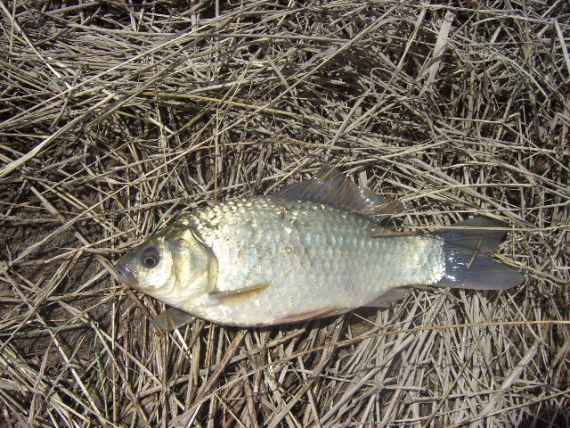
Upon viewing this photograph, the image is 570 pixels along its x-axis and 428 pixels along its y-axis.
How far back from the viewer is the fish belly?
90.7 inches

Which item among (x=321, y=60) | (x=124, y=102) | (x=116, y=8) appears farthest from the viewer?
(x=116, y=8)

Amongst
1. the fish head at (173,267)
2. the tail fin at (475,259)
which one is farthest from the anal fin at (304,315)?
the tail fin at (475,259)

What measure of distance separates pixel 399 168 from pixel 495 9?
1.15 meters

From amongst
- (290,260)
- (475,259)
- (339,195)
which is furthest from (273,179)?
(475,259)

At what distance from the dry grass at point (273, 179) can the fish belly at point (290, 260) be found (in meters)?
0.30

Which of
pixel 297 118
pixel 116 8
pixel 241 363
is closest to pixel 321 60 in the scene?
pixel 297 118

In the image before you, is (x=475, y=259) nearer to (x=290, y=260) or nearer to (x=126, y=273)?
(x=290, y=260)

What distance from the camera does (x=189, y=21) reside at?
110 inches

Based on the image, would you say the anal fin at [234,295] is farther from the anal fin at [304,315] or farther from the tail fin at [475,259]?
the tail fin at [475,259]

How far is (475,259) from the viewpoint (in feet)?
8.32

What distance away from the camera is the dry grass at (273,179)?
101 inches

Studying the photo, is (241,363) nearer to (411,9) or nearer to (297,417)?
(297,417)

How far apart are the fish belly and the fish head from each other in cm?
6

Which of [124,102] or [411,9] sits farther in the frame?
[411,9]
